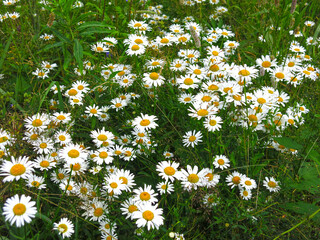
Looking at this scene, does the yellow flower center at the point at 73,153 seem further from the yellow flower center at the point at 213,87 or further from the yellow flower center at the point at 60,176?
the yellow flower center at the point at 213,87

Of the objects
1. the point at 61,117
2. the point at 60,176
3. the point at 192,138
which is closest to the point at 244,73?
the point at 192,138

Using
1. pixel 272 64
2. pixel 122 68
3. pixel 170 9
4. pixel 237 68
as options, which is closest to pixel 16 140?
pixel 122 68

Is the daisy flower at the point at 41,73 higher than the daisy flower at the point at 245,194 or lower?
higher

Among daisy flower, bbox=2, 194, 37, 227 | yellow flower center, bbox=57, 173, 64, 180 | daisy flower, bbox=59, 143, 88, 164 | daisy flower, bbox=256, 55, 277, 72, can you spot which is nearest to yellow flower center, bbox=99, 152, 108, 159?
daisy flower, bbox=59, 143, 88, 164

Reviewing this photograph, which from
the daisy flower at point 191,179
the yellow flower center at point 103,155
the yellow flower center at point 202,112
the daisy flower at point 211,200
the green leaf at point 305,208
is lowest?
the green leaf at point 305,208

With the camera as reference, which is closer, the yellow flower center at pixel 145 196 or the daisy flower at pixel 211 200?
the yellow flower center at pixel 145 196

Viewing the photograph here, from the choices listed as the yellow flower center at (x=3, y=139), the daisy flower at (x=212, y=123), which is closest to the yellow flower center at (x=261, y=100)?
the daisy flower at (x=212, y=123)

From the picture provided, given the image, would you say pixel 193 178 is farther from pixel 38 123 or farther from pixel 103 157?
pixel 38 123
